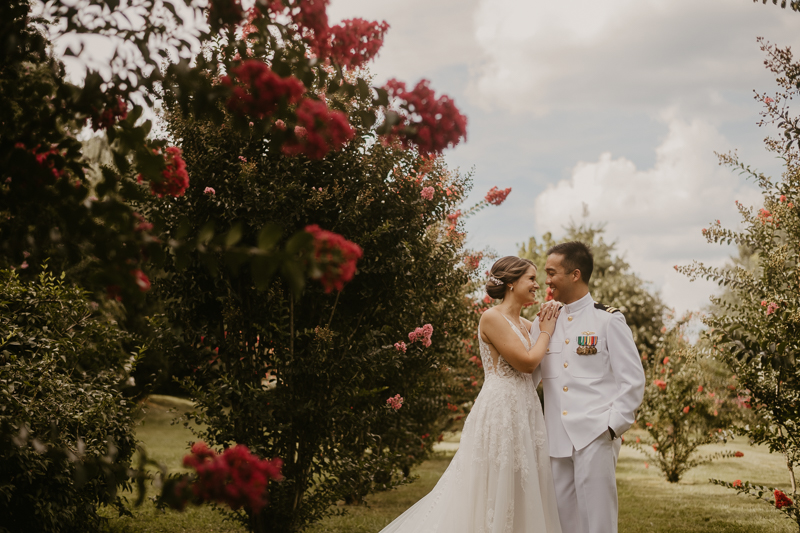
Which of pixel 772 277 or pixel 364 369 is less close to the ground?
pixel 772 277

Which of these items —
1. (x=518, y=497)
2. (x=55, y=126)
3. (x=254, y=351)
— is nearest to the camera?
(x=55, y=126)

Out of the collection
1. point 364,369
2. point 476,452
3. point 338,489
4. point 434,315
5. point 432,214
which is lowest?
point 338,489

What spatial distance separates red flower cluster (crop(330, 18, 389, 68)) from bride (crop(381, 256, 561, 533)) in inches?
105

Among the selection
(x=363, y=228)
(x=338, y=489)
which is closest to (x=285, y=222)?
(x=363, y=228)

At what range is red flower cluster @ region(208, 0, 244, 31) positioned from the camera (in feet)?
7.61

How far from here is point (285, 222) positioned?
498 centimetres

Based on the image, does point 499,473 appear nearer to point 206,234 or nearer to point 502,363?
point 502,363

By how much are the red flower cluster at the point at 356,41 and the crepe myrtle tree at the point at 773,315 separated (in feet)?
13.5

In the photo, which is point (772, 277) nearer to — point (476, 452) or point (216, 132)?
point (476, 452)

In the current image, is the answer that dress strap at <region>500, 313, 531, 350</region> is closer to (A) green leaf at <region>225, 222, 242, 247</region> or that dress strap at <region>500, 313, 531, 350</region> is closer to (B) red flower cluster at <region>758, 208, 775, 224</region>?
(A) green leaf at <region>225, 222, 242, 247</region>

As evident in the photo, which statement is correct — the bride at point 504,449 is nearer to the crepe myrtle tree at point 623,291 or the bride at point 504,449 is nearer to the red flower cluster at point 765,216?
the red flower cluster at point 765,216

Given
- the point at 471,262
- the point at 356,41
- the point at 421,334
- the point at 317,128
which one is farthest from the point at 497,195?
the point at 317,128

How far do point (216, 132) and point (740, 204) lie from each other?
597 centimetres

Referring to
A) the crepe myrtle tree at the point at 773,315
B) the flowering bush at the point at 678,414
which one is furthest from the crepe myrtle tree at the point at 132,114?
the flowering bush at the point at 678,414
